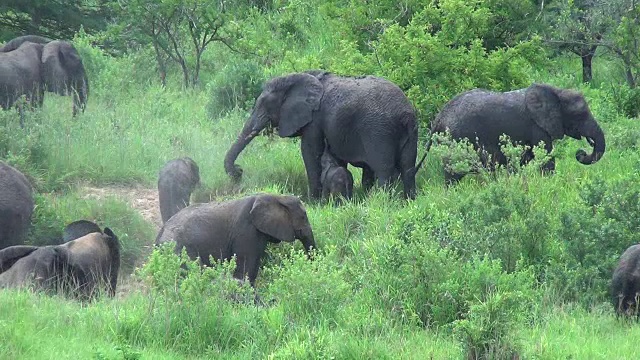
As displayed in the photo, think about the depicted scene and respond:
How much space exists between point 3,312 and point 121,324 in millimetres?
781

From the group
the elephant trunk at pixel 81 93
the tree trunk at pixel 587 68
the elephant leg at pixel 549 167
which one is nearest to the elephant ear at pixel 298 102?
the elephant leg at pixel 549 167

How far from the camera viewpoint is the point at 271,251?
11.7 m

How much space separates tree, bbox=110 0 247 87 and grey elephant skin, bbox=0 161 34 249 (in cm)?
885

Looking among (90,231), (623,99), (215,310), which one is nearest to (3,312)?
(215,310)

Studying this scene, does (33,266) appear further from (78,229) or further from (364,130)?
(364,130)

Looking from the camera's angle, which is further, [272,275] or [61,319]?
[272,275]

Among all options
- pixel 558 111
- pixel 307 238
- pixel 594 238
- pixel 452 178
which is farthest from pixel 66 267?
pixel 558 111

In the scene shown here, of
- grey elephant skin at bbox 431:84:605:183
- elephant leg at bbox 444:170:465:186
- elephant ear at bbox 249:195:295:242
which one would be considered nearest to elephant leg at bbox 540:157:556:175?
grey elephant skin at bbox 431:84:605:183

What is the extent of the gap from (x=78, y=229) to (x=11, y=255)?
3.74ft

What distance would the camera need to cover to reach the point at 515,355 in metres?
8.22

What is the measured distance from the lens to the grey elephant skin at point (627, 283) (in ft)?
32.1

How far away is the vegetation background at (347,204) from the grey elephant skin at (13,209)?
1.01ft

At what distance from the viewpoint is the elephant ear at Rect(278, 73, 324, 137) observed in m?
14.3

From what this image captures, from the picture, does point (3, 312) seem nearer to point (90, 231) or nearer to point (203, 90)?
point (90, 231)
